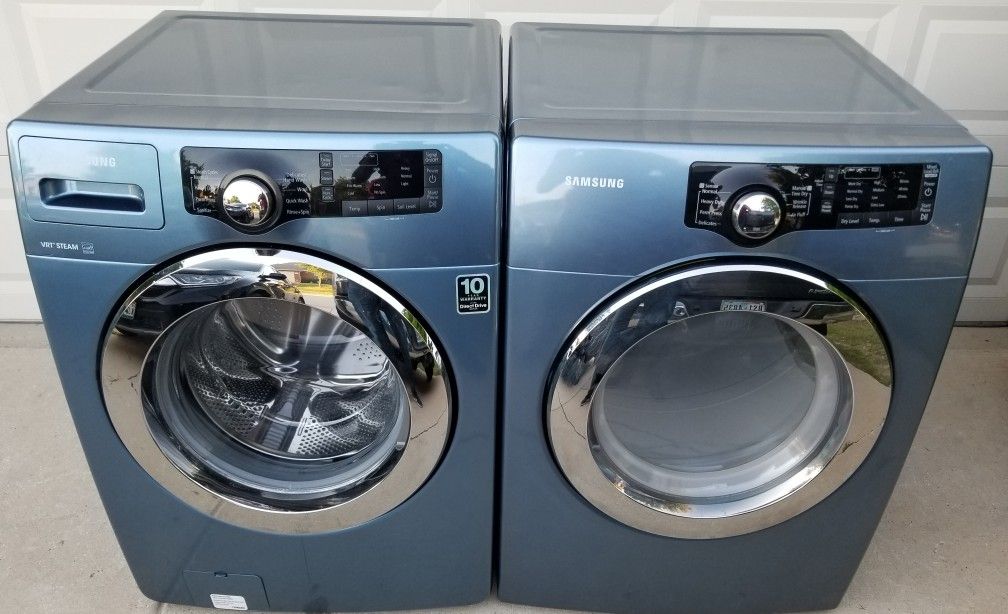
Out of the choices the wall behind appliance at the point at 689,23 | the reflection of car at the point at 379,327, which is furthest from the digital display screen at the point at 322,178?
the wall behind appliance at the point at 689,23

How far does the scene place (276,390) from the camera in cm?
138

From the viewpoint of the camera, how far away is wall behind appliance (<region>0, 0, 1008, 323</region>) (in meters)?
1.83

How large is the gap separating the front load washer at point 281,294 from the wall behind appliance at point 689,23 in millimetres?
384

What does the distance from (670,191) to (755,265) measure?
155 millimetres

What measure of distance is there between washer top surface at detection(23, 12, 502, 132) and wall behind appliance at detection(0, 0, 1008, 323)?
355 millimetres

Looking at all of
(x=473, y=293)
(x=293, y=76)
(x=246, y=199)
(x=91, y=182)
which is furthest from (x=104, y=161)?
(x=473, y=293)

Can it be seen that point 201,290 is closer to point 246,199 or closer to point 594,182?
point 246,199

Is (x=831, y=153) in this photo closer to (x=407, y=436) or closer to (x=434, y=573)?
(x=407, y=436)

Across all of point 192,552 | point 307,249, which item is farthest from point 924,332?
point 192,552

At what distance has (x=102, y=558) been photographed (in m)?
1.58

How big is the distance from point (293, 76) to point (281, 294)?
1.21 ft

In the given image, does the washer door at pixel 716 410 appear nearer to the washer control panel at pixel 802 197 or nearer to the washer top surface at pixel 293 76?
the washer control panel at pixel 802 197

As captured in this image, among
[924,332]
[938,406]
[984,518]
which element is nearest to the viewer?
[924,332]

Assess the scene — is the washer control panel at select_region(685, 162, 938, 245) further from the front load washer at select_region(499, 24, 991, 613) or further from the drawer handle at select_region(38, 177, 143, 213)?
the drawer handle at select_region(38, 177, 143, 213)
